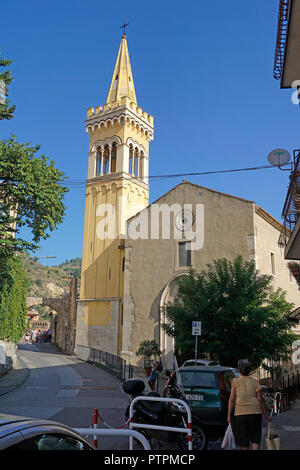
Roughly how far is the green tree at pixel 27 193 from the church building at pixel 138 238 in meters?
10.8

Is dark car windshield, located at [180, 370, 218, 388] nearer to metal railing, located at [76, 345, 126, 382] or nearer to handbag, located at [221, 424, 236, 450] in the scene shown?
handbag, located at [221, 424, 236, 450]

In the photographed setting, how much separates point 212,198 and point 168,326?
387 inches

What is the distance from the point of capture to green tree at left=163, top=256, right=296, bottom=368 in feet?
47.6

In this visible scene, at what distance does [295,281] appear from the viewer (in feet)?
93.0

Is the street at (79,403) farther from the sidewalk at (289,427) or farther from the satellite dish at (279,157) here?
the satellite dish at (279,157)

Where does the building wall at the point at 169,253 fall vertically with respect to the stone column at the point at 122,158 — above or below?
below

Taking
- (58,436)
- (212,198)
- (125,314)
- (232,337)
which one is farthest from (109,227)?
(58,436)

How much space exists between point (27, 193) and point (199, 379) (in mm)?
→ 9184

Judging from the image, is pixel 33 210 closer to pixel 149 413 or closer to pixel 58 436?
pixel 149 413

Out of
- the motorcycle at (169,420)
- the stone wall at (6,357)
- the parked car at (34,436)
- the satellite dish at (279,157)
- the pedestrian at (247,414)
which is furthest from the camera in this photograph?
the stone wall at (6,357)

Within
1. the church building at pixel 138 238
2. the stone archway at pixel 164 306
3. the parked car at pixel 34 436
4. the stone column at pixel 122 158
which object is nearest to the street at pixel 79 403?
the stone archway at pixel 164 306

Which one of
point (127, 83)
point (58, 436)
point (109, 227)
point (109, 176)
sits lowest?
point (58, 436)

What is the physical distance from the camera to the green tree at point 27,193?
13.6 metres

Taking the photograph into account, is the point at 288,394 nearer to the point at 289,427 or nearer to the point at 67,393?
the point at 289,427
